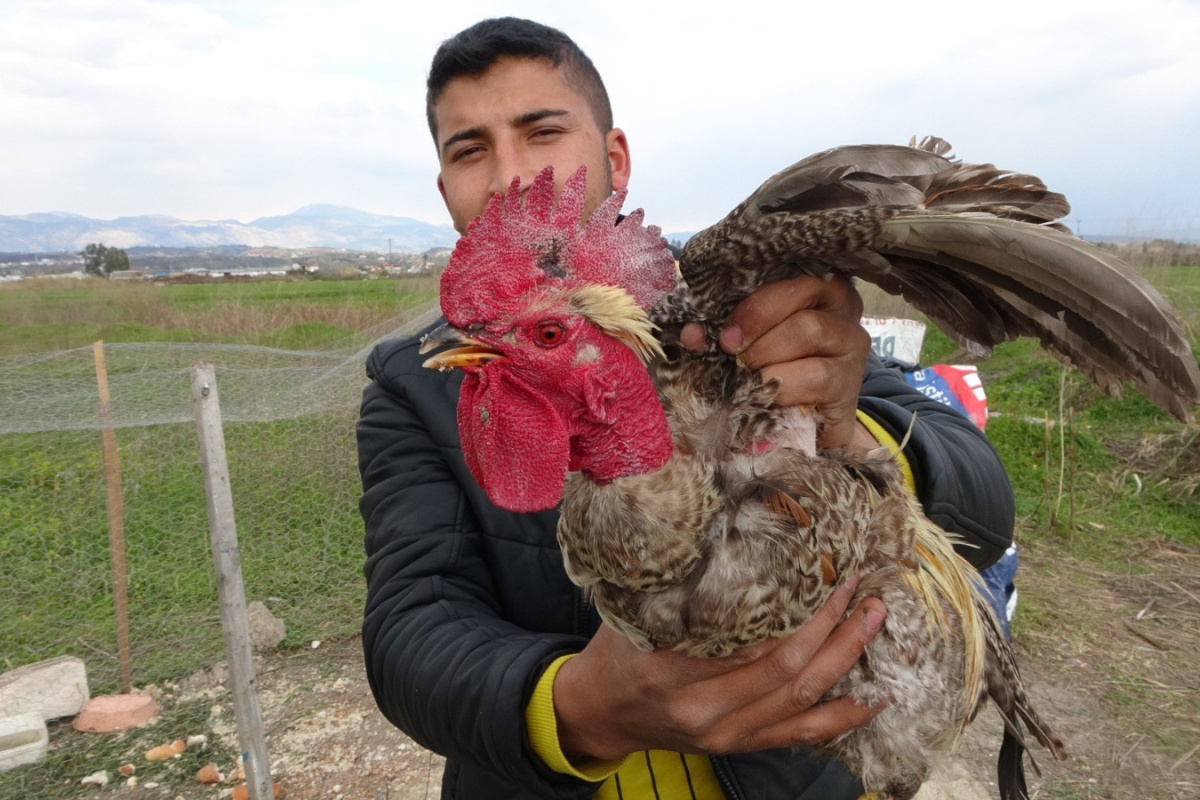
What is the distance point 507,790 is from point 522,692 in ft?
1.72

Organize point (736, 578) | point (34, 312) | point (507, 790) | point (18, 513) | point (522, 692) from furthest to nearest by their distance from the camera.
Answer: point (34, 312)
point (18, 513)
point (507, 790)
point (522, 692)
point (736, 578)

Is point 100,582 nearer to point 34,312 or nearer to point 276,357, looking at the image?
point 276,357

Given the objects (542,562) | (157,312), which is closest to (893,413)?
(542,562)

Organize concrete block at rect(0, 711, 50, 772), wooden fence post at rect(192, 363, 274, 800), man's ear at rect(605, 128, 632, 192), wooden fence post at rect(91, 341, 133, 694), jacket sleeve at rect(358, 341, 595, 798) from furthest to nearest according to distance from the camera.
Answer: wooden fence post at rect(91, 341, 133, 694) → concrete block at rect(0, 711, 50, 772) → wooden fence post at rect(192, 363, 274, 800) → man's ear at rect(605, 128, 632, 192) → jacket sleeve at rect(358, 341, 595, 798)

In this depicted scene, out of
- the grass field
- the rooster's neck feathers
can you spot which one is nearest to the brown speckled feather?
the rooster's neck feathers

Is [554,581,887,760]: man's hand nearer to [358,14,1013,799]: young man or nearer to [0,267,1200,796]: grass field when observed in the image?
[358,14,1013,799]: young man

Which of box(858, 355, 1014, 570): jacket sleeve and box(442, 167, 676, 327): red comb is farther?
box(858, 355, 1014, 570): jacket sleeve

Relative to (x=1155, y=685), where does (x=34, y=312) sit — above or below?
above

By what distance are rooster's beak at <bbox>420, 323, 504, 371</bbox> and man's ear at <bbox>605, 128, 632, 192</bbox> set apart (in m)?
1.30

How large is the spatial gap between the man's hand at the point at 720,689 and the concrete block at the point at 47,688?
14.1 ft

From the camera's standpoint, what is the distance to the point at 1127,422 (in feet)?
29.8

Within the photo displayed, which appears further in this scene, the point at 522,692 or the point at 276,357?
the point at 276,357

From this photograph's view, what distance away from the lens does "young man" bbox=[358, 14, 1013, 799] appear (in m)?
1.50

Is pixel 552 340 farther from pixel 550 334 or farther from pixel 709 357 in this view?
pixel 709 357
